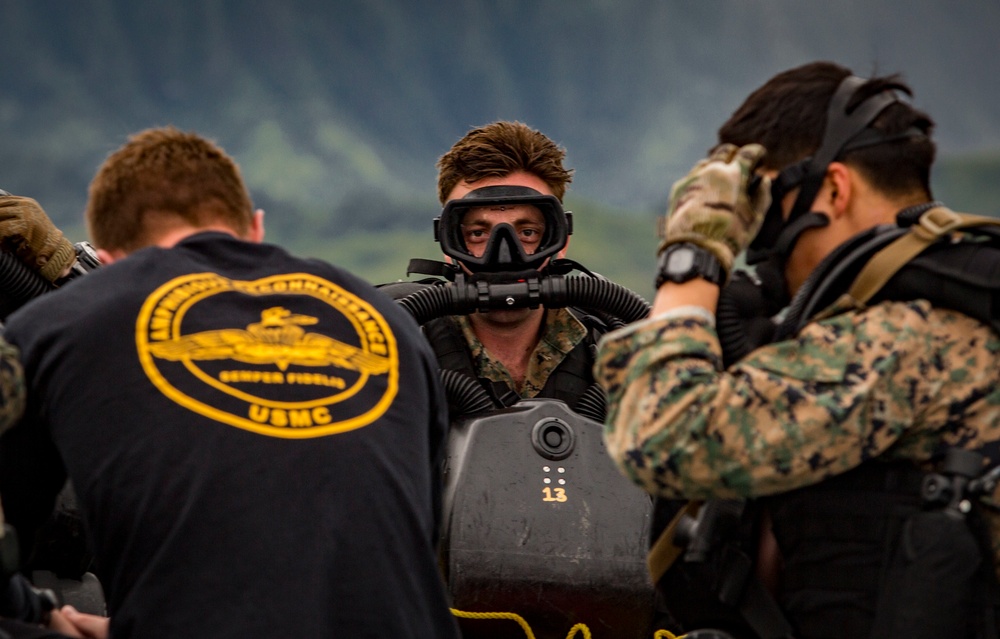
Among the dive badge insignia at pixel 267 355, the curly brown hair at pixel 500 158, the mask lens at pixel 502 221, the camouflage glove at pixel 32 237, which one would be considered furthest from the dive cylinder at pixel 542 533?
the camouflage glove at pixel 32 237

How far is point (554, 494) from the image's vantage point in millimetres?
3330

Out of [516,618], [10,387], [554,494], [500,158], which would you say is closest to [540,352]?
[500,158]

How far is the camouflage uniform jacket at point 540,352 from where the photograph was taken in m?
3.91

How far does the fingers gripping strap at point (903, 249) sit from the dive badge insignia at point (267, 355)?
0.83m

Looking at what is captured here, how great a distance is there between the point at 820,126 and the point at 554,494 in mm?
1323

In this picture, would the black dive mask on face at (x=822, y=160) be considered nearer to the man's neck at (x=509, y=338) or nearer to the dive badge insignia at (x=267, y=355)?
the dive badge insignia at (x=267, y=355)

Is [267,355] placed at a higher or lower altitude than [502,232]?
lower

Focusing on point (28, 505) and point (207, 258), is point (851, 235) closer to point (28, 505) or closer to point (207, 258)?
point (207, 258)

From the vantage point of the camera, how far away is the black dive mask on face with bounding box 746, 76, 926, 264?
2340 millimetres

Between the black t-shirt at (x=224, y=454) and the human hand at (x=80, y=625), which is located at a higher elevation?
the black t-shirt at (x=224, y=454)

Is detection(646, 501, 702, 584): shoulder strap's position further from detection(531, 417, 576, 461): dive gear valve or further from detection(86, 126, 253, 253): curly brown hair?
detection(86, 126, 253, 253): curly brown hair

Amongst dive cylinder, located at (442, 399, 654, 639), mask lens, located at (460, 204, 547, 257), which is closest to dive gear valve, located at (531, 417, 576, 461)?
dive cylinder, located at (442, 399, 654, 639)

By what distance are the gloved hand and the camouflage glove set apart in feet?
8.58

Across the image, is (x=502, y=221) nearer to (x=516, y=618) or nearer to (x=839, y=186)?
(x=516, y=618)
